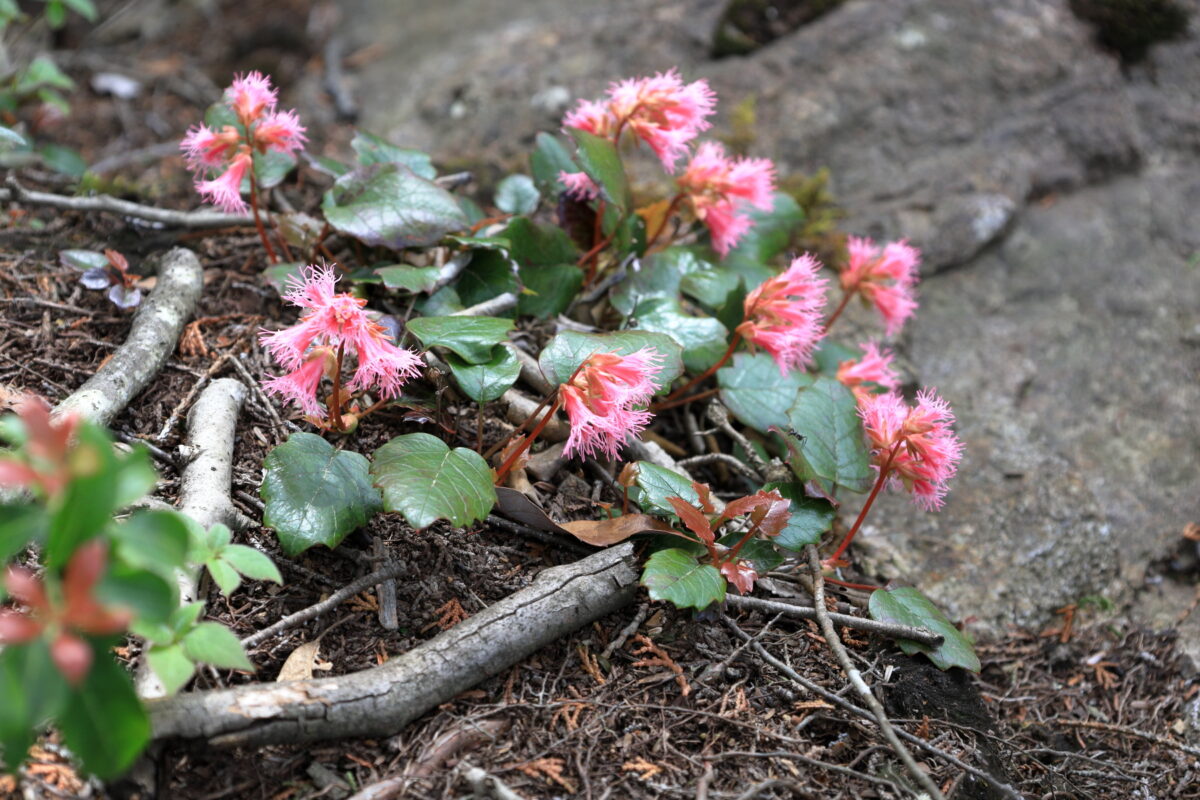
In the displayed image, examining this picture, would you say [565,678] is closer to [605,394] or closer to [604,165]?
[605,394]

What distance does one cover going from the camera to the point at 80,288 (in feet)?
9.32

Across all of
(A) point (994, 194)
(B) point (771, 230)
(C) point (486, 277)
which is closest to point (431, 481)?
(C) point (486, 277)

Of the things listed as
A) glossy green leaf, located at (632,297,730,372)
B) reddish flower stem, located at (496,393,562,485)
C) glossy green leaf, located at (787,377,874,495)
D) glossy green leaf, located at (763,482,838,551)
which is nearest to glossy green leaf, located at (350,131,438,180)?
glossy green leaf, located at (632,297,730,372)

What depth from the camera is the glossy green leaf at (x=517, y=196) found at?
3.26 metres

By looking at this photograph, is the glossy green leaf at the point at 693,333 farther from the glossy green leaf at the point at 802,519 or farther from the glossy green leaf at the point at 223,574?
the glossy green leaf at the point at 223,574

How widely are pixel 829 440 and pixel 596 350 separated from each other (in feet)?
2.57

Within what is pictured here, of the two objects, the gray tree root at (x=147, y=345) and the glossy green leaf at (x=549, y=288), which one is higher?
the gray tree root at (x=147, y=345)

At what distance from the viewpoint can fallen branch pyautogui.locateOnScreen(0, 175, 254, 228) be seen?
2.98 m

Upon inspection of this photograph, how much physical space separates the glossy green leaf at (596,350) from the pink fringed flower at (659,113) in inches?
29.7

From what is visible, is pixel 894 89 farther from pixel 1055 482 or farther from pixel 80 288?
pixel 80 288

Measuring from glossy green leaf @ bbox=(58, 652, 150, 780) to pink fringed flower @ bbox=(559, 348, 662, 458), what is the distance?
3.86 feet

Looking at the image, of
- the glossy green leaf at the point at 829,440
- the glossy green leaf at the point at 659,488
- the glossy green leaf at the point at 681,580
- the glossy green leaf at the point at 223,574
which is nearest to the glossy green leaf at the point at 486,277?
the glossy green leaf at the point at 659,488

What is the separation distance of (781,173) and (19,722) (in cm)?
386

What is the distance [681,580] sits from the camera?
207 centimetres
